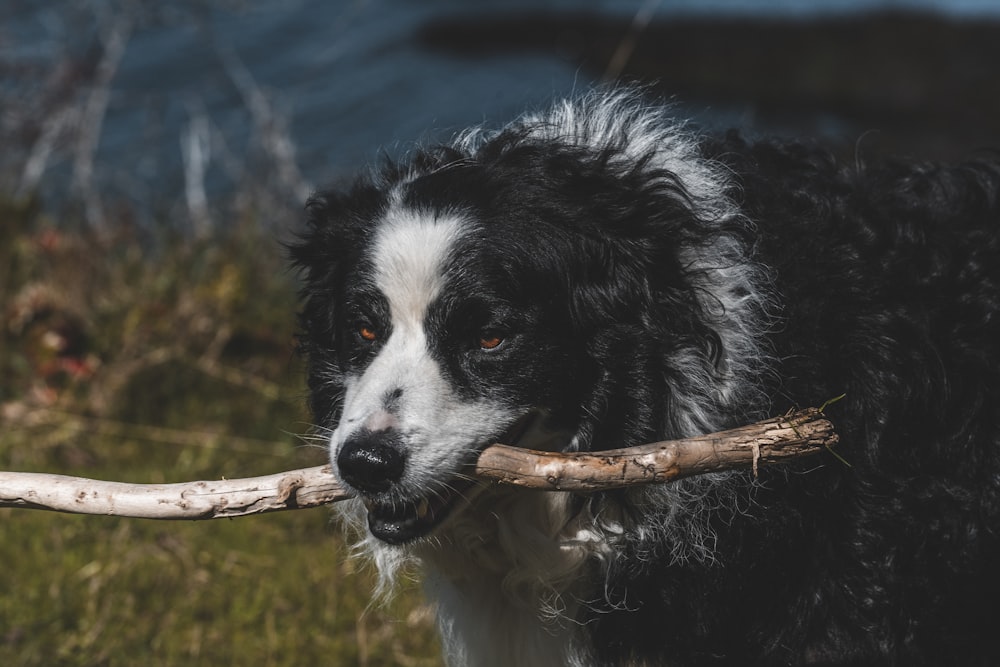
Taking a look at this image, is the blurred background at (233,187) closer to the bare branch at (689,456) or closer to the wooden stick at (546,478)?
the wooden stick at (546,478)

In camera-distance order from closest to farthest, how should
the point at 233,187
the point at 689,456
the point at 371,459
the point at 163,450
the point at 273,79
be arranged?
the point at 689,456
the point at 371,459
the point at 163,450
the point at 233,187
the point at 273,79

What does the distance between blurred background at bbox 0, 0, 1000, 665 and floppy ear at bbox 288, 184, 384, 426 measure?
0.92 ft

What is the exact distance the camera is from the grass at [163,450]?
4367 millimetres

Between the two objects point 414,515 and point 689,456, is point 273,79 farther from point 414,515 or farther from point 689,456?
point 689,456

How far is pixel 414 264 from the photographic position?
3.08 metres

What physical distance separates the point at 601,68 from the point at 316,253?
10.8 metres

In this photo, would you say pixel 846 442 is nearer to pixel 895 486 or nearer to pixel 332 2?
pixel 895 486

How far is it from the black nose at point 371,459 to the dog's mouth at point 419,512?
0.18m

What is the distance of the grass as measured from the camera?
4367mm

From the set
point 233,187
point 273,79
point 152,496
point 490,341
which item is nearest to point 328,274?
point 490,341

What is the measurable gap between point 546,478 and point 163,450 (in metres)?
3.40

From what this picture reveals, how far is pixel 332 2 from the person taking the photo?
573 inches

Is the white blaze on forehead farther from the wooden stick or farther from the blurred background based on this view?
the blurred background

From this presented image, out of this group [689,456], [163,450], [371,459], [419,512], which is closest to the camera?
[689,456]
